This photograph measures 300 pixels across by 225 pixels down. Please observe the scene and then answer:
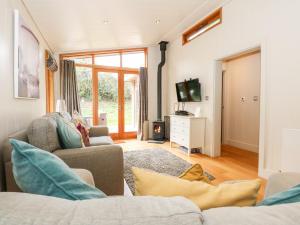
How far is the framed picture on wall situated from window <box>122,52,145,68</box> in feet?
9.58

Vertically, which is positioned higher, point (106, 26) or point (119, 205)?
point (106, 26)

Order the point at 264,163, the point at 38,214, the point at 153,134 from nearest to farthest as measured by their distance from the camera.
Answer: the point at 38,214, the point at 264,163, the point at 153,134

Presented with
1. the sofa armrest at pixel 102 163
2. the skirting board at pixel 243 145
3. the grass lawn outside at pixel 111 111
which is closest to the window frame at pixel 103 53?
the grass lawn outside at pixel 111 111

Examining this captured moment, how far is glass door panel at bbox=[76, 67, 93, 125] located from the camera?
17.4 feet

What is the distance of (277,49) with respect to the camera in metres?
2.49

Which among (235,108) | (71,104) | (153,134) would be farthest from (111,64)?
(235,108)

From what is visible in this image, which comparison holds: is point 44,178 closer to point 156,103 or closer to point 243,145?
point 243,145

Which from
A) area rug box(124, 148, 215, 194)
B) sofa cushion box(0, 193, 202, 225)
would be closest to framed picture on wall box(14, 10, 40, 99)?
area rug box(124, 148, 215, 194)

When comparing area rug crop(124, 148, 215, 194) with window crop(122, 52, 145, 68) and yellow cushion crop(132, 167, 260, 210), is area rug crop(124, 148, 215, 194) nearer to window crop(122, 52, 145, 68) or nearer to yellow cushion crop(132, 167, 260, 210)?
yellow cushion crop(132, 167, 260, 210)

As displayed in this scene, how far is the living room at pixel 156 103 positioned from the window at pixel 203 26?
0.03m

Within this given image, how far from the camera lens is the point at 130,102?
5.81 meters

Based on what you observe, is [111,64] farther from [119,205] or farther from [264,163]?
[119,205]

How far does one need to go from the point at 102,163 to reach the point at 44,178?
3.94 ft

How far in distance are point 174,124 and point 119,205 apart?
4105 millimetres
